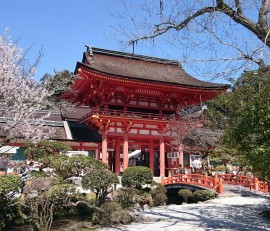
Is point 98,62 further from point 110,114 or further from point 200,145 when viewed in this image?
point 200,145

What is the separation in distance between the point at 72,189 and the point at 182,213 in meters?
4.19

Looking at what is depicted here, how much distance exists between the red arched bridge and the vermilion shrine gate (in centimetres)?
308

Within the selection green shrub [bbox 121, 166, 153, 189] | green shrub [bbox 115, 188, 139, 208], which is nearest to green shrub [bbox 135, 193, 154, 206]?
green shrub [bbox 115, 188, 139, 208]

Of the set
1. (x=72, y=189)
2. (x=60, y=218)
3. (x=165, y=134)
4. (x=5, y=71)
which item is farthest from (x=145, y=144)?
(x=5, y=71)

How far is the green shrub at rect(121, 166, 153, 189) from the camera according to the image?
1543 cm

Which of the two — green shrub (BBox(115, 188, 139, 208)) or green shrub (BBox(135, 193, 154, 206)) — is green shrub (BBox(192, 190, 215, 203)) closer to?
green shrub (BBox(135, 193, 154, 206))

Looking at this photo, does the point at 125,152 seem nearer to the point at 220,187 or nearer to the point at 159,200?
the point at 159,200

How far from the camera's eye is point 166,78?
2456 centimetres

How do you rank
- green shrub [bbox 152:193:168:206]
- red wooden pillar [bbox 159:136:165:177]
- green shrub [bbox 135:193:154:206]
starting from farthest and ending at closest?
red wooden pillar [bbox 159:136:165:177]
green shrub [bbox 152:193:168:206]
green shrub [bbox 135:193:154:206]

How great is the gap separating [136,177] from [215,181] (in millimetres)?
3942

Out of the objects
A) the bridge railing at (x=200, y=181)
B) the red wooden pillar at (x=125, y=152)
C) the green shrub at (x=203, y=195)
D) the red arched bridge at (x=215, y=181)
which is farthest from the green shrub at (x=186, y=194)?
the red wooden pillar at (x=125, y=152)

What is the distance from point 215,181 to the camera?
15.9m

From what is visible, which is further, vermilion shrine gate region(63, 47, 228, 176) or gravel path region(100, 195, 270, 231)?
vermilion shrine gate region(63, 47, 228, 176)

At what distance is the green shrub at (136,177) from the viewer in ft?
50.6
